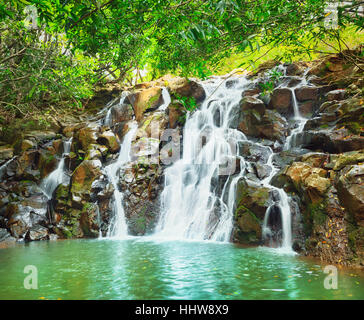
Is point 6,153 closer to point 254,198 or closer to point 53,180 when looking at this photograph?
point 53,180

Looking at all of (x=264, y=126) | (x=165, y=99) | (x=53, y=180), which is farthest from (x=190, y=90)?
(x=53, y=180)

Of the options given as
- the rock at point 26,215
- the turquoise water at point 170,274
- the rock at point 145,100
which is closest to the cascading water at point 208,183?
the turquoise water at point 170,274

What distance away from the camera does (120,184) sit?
11.4 metres

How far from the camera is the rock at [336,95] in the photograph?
11.0 meters

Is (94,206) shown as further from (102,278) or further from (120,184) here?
(102,278)

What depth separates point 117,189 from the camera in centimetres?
1140

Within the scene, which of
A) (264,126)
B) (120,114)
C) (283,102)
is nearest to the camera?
(264,126)

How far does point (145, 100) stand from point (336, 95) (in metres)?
8.70

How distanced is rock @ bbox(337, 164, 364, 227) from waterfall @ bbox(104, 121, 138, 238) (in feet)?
24.0

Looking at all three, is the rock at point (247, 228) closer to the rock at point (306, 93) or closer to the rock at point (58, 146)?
the rock at point (306, 93)

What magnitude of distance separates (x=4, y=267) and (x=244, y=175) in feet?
23.2

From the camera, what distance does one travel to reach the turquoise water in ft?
14.9

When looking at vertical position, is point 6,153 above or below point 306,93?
below
